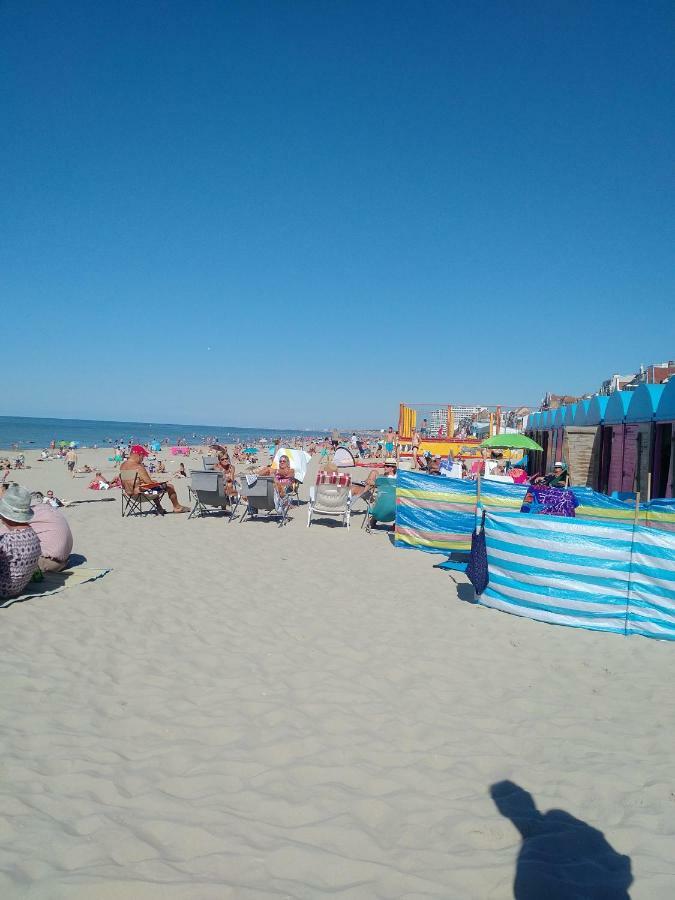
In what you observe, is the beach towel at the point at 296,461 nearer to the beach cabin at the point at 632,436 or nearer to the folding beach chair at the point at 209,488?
the folding beach chair at the point at 209,488

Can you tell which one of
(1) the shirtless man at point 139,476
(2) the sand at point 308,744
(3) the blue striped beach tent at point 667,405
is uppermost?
(3) the blue striped beach tent at point 667,405

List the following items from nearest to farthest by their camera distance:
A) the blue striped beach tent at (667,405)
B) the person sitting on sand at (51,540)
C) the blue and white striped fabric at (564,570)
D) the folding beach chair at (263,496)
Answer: the blue and white striped fabric at (564,570)
the person sitting on sand at (51,540)
the blue striped beach tent at (667,405)
the folding beach chair at (263,496)

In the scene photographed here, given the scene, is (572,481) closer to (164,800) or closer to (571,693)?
(571,693)

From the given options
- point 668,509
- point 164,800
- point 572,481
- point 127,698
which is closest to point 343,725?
point 164,800

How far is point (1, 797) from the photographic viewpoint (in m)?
2.35

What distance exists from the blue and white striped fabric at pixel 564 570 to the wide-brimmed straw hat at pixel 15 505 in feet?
14.0

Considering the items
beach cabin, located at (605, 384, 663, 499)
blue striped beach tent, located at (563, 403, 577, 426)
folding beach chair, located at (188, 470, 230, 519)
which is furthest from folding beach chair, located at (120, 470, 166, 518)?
blue striped beach tent, located at (563, 403, 577, 426)

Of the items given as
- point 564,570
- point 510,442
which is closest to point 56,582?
point 564,570

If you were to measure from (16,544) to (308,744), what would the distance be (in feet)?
10.7

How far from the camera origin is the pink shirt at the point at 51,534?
563cm

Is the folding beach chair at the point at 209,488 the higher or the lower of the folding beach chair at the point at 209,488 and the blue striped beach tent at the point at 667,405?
the lower

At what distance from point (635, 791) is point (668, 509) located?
3.75m

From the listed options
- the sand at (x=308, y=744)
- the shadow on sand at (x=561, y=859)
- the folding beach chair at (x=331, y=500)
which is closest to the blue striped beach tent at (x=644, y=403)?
the folding beach chair at (x=331, y=500)

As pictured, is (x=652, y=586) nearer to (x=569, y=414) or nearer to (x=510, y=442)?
(x=510, y=442)
